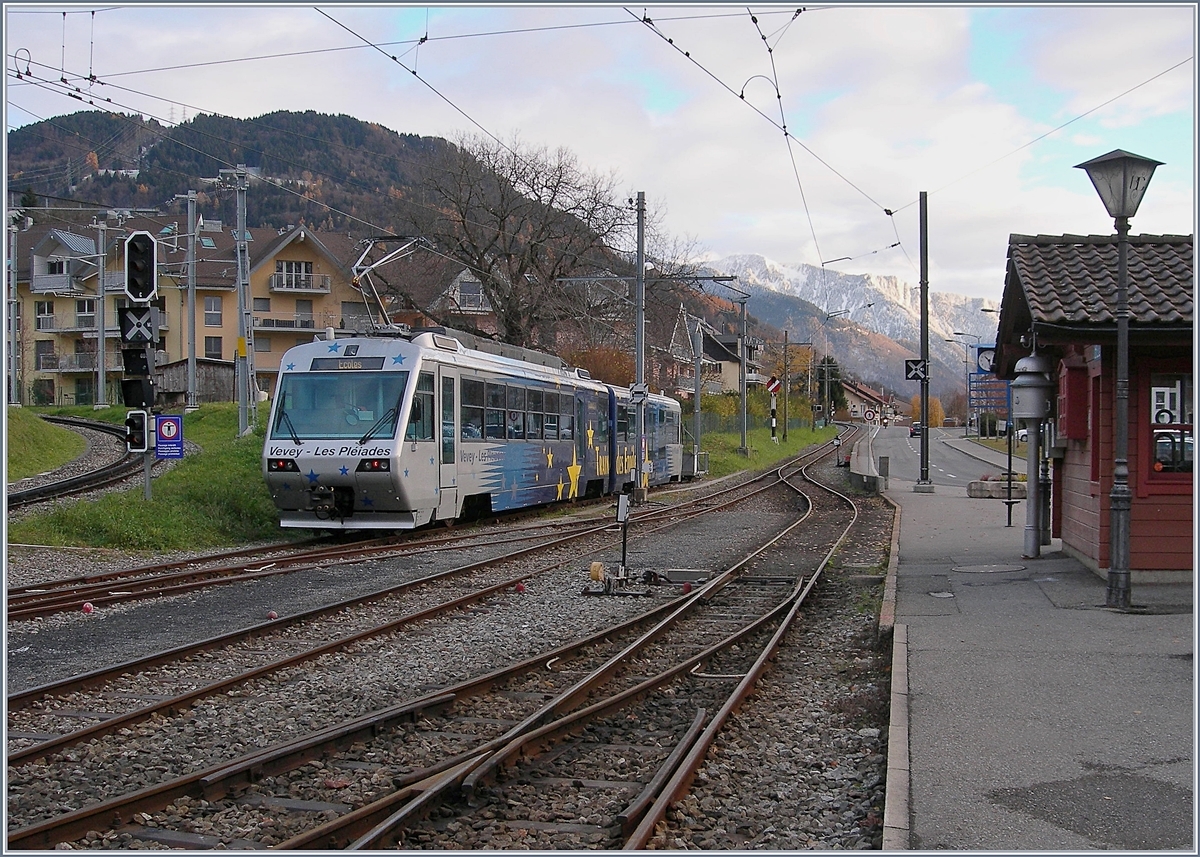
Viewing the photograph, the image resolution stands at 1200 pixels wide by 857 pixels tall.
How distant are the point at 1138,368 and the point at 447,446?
1007 cm

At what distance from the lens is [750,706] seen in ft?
26.4

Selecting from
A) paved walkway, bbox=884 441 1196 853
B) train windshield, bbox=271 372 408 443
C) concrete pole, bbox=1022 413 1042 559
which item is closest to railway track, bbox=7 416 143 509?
train windshield, bbox=271 372 408 443

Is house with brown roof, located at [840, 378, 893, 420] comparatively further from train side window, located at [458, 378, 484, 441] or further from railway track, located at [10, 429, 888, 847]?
railway track, located at [10, 429, 888, 847]

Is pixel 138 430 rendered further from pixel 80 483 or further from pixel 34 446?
pixel 34 446

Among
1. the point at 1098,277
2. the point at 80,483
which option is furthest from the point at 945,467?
the point at 1098,277

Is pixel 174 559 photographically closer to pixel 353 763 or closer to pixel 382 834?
pixel 353 763

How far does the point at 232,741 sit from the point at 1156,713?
5.72 meters

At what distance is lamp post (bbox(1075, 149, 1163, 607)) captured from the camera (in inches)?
408

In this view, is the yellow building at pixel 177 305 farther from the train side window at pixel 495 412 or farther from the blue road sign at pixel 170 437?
the blue road sign at pixel 170 437

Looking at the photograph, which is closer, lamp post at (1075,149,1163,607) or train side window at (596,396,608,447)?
lamp post at (1075,149,1163,607)

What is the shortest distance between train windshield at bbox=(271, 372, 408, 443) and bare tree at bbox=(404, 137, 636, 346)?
26198 millimetres

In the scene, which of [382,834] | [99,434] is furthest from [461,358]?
[99,434]

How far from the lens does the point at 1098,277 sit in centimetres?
1226

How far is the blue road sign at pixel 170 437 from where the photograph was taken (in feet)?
55.4
